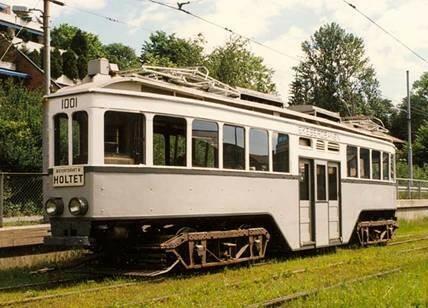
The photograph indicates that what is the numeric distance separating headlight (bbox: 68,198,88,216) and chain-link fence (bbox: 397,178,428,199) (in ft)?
76.5

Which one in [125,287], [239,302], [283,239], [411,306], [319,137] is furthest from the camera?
[319,137]

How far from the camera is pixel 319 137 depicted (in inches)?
635

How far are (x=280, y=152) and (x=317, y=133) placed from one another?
1821 millimetres

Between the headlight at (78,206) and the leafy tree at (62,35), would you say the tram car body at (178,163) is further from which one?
the leafy tree at (62,35)

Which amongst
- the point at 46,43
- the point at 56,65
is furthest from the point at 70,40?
the point at 46,43

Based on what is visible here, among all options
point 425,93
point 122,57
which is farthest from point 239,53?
point 425,93

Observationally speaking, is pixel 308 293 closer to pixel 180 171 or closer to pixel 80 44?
pixel 180 171

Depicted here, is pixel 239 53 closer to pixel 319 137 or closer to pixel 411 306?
pixel 319 137

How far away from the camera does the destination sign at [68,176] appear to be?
37.2 ft

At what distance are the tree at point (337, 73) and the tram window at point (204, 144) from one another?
236 ft

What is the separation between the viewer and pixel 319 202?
15844mm

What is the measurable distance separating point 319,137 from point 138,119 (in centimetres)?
576

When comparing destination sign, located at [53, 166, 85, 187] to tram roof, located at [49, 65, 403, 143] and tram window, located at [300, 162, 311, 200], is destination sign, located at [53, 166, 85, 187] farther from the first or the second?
tram window, located at [300, 162, 311, 200]

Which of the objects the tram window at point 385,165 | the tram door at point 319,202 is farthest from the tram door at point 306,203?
the tram window at point 385,165
